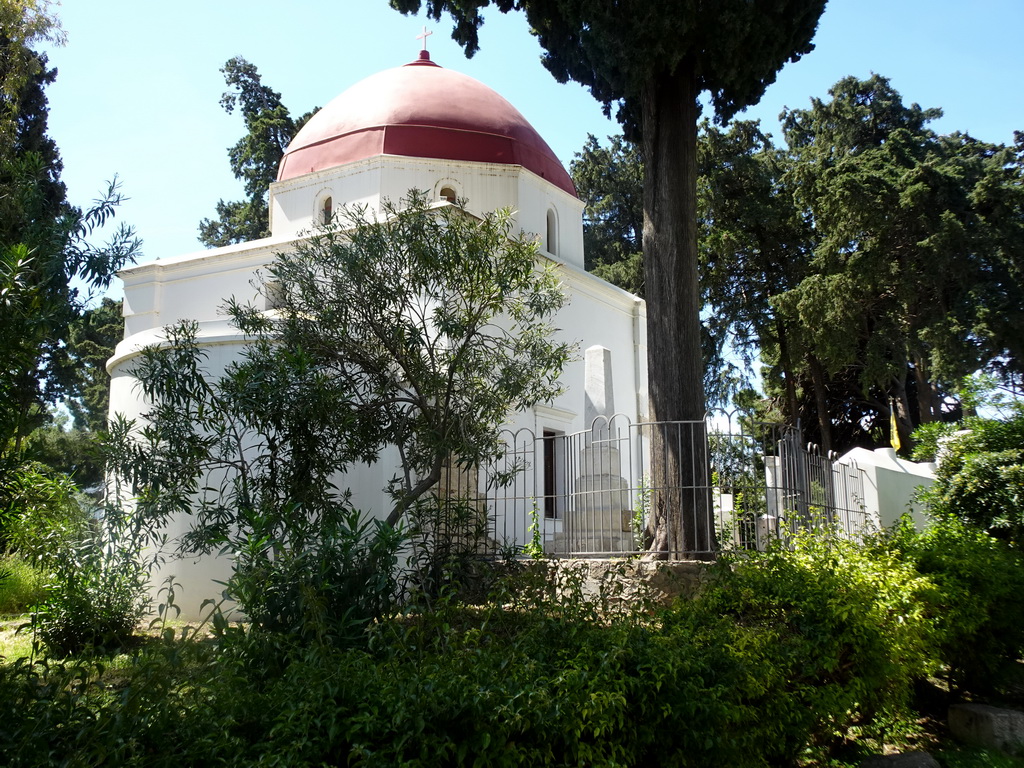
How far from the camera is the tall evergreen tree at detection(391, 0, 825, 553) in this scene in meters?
8.25

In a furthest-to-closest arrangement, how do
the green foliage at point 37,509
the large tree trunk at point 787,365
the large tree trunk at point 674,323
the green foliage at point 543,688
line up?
the large tree trunk at point 787,365 → the large tree trunk at point 674,323 → the green foliage at point 37,509 → the green foliage at point 543,688

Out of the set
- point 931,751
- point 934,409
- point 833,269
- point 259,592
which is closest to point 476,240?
point 259,592

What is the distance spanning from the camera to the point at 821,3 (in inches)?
351

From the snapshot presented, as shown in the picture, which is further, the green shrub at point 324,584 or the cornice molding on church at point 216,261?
the cornice molding on church at point 216,261

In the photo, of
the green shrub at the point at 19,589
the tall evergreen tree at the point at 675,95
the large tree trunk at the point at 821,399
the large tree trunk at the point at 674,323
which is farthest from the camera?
the large tree trunk at the point at 821,399

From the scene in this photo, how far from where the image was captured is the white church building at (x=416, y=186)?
46.5 feet

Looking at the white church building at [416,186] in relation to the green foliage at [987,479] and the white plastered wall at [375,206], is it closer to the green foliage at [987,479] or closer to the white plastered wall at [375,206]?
the white plastered wall at [375,206]

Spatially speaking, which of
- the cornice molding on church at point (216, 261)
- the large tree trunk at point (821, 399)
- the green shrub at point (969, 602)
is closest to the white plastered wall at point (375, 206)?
the cornice molding on church at point (216, 261)

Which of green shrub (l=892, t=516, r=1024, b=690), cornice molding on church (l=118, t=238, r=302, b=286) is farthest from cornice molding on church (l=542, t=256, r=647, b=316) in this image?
green shrub (l=892, t=516, r=1024, b=690)

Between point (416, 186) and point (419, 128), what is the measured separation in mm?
1182

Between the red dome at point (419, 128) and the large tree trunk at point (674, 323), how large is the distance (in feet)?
19.9

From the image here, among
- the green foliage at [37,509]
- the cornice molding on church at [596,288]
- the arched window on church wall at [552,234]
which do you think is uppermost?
the arched window on church wall at [552,234]

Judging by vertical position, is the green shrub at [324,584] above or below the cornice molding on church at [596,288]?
below

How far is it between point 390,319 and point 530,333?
136cm
